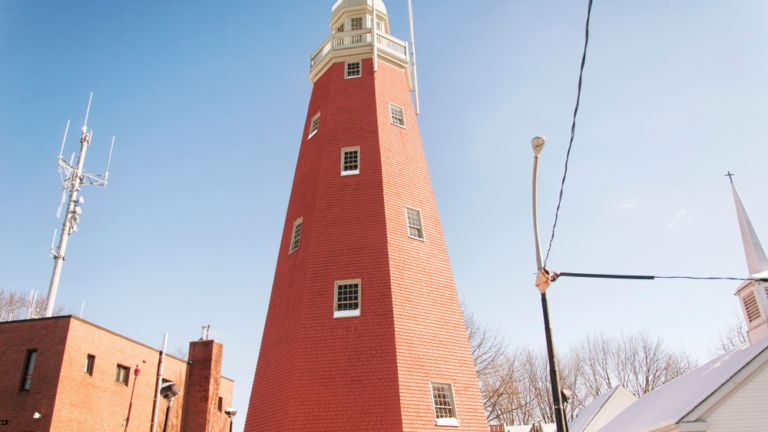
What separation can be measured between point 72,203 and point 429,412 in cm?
3052

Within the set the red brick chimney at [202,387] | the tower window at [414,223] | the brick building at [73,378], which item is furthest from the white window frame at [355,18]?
the red brick chimney at [202,387]

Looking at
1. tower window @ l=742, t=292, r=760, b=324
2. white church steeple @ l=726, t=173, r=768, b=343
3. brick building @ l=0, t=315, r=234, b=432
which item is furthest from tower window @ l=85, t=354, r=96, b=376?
tower window @ l=742, t=292, r=760, b=324

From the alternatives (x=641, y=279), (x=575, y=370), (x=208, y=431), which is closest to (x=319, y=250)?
(x=641, y=279)

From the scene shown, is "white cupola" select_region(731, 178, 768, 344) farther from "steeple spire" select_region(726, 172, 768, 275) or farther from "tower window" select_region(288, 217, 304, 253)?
"tower window" select_region(288, 217, 304, 253)

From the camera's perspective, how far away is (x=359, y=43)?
969 inches

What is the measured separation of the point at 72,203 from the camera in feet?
114

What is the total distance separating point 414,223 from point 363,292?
160 inches

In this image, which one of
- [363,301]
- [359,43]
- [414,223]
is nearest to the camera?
[363,301]

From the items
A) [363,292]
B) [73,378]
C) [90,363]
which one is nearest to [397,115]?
[363,292]

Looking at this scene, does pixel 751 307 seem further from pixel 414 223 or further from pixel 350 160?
pixel 350 160

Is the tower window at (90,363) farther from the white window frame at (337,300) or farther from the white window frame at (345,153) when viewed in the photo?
the white window frame at (345,153)

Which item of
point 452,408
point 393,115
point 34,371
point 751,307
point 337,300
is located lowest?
point 452,408

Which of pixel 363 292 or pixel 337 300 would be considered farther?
pixel 337 300

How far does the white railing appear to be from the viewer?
24656 mm
